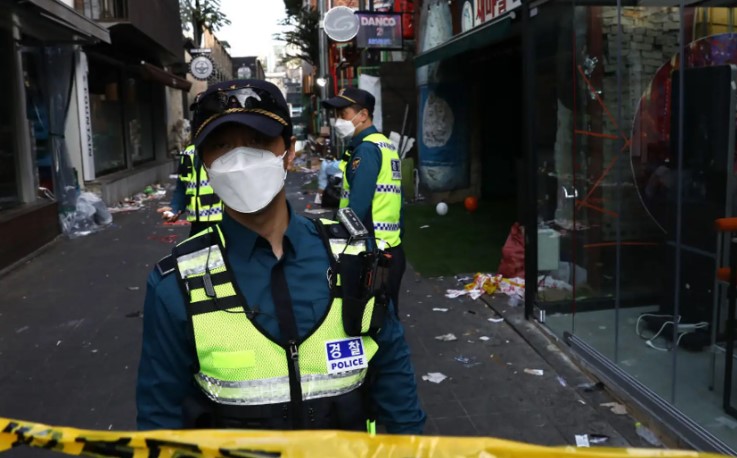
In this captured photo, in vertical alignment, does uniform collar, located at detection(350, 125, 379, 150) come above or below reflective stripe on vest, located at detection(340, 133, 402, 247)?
above

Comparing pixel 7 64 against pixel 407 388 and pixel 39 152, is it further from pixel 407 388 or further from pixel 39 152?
pixel 407 388

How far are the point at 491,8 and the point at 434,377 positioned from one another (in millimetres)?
5938

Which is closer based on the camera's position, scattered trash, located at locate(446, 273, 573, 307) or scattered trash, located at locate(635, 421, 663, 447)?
scattered trash, located at locate(635, 421, 663, 447)

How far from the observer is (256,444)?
1.56 m

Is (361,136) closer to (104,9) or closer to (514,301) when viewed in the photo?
(514,301)

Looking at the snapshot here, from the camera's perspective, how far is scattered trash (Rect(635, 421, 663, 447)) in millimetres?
4180

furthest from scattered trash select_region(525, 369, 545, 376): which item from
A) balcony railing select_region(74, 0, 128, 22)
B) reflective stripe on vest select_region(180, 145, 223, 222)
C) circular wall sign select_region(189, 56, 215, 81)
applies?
circular wall sign select_region(189, 56, 215, 81)

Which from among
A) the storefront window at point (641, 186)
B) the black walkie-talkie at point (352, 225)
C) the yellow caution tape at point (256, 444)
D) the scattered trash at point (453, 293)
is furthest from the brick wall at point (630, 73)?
the yellow caution tape at point (256, 444)

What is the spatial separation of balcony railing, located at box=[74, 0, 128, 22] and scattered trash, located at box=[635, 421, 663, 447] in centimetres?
1452

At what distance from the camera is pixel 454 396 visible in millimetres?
4965

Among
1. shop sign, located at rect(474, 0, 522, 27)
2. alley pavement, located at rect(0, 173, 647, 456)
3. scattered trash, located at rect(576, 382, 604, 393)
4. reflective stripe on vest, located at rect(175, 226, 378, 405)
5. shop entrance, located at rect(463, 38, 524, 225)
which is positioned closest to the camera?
reflective stripe on vest, located at rect(175, 226, 378, 405)

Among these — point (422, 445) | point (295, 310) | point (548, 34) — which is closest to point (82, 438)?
point (295, 310)

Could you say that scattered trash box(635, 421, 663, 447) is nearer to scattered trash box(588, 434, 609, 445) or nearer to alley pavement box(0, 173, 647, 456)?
alley pavement box(0, 173, 647, 456)

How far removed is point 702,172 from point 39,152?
11.3 m
